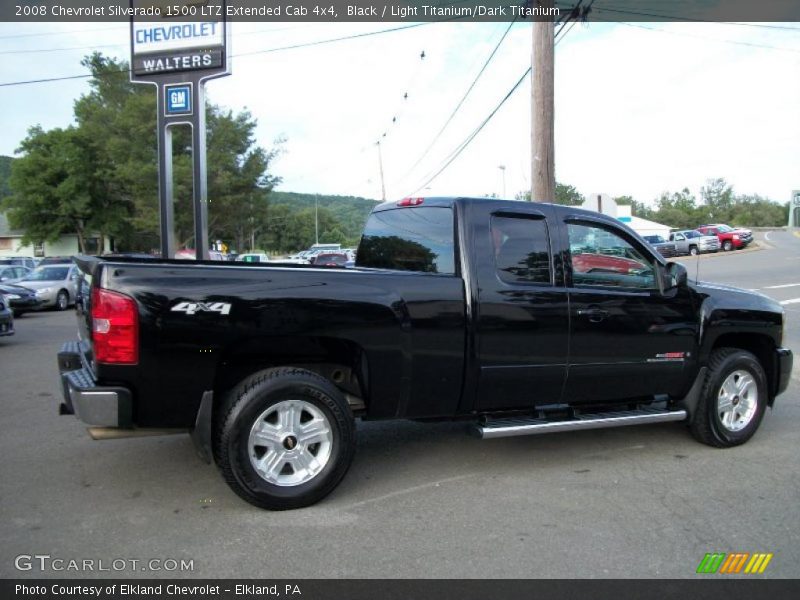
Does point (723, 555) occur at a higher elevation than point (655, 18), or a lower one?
lower

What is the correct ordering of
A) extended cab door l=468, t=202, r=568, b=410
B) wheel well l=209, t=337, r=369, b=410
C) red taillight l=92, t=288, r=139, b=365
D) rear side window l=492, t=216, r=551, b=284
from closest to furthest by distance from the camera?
red taillight l=92, t=288, r=139, b=365
wheel well l=209, t=337, r=369, b=410
extended cab door l=468, t=202, r=568, b=410
rear side window l=492, t=216, r=551, b=284

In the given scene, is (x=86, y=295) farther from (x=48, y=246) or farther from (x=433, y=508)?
(x=48, y=246)

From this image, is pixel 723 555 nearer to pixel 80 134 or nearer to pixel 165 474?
pixel 165 474

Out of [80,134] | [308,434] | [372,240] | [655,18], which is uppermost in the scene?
[80,134]

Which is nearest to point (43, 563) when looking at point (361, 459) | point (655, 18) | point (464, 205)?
point (361, 459)

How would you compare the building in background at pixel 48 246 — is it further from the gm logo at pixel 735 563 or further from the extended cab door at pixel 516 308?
the gm logo at pixel 735 563

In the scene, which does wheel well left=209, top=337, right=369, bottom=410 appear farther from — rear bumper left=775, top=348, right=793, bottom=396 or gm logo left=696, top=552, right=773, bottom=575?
rear bumper left=775, top=348, right=793, bottom=396

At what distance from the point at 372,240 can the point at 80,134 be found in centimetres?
4749

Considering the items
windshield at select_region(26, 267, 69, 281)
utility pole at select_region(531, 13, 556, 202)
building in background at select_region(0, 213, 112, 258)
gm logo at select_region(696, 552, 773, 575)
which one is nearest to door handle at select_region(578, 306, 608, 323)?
gm logo at select_region(696, 552, 773, 575)

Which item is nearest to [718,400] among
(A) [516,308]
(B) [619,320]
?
(B) [619,320]

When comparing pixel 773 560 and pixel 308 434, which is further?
pixel 308 434

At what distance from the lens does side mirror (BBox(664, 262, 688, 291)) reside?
198 inches

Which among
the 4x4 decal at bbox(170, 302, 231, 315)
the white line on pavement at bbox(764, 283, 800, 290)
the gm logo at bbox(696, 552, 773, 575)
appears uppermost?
the 4x4 decal at bbox(170, 302, 231, 315)

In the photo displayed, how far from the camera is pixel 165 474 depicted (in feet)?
15.3
